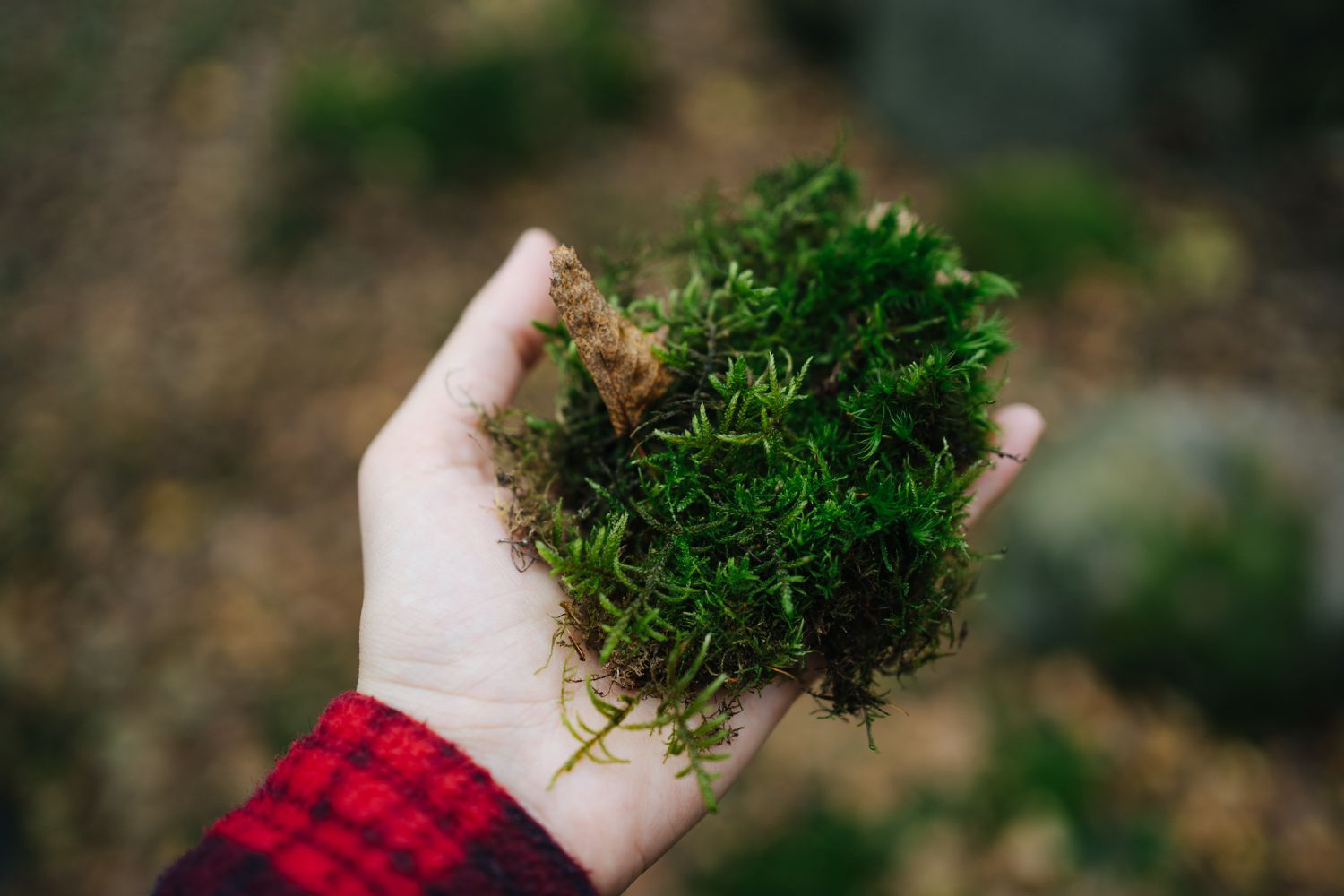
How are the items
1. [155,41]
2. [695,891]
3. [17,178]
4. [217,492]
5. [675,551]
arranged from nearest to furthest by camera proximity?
[675,551] < [695,891] < [217,492] < [17,178] < [155,41]

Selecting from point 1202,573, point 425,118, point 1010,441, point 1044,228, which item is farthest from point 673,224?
point 1202,573

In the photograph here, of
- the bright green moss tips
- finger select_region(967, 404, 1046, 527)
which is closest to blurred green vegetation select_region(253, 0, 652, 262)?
the bright green moss tips

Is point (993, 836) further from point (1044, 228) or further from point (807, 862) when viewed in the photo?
point (1044, 228)

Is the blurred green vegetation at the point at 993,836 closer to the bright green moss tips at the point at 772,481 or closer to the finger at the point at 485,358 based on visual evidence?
the bright green moss tips at the point at 772,481

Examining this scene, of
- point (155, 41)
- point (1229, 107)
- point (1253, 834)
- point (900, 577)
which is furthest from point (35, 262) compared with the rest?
point (1229, 107)

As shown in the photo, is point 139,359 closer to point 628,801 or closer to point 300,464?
point 300,464

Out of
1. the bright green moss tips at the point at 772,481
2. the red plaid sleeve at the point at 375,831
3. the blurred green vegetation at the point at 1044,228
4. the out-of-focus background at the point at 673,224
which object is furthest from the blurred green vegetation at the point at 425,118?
the red plaid sleeve at the point at 375,831
